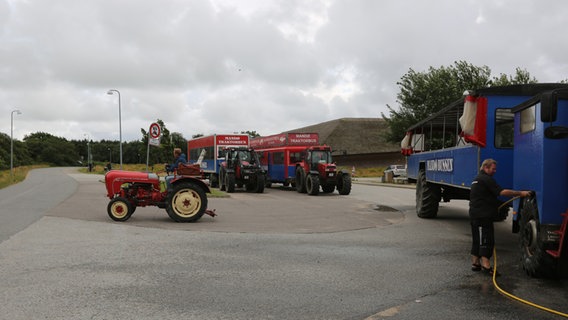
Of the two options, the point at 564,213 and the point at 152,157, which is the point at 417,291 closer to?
the point at 564,213

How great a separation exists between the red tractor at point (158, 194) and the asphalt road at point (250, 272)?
0.36 meters

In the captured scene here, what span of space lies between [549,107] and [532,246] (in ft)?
5.90

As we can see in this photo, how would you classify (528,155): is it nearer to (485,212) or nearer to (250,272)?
(485,212)

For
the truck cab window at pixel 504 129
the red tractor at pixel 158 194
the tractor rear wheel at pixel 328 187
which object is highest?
the truck cab window at pixel 504 129

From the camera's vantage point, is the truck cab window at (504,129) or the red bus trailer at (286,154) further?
the red bus trailer at (286,154)

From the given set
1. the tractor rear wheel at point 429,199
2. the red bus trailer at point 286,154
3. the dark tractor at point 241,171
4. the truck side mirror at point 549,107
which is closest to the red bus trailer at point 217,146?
the red bus trailer at point 286,154

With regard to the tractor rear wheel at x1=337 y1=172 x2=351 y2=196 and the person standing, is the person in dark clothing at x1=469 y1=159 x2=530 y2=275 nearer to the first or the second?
the person standing

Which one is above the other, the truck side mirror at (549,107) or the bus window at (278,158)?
the truck side mirror at (549,107)

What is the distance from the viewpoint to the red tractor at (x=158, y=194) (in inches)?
475

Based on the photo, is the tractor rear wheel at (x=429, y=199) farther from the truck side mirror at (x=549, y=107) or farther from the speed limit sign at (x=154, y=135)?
the speed limit sign at (x=154, y=135)

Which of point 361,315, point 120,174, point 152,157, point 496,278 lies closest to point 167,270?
point 361,315

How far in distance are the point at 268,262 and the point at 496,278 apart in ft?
10.5

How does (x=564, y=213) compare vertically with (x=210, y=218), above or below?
above

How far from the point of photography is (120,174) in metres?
12.4
